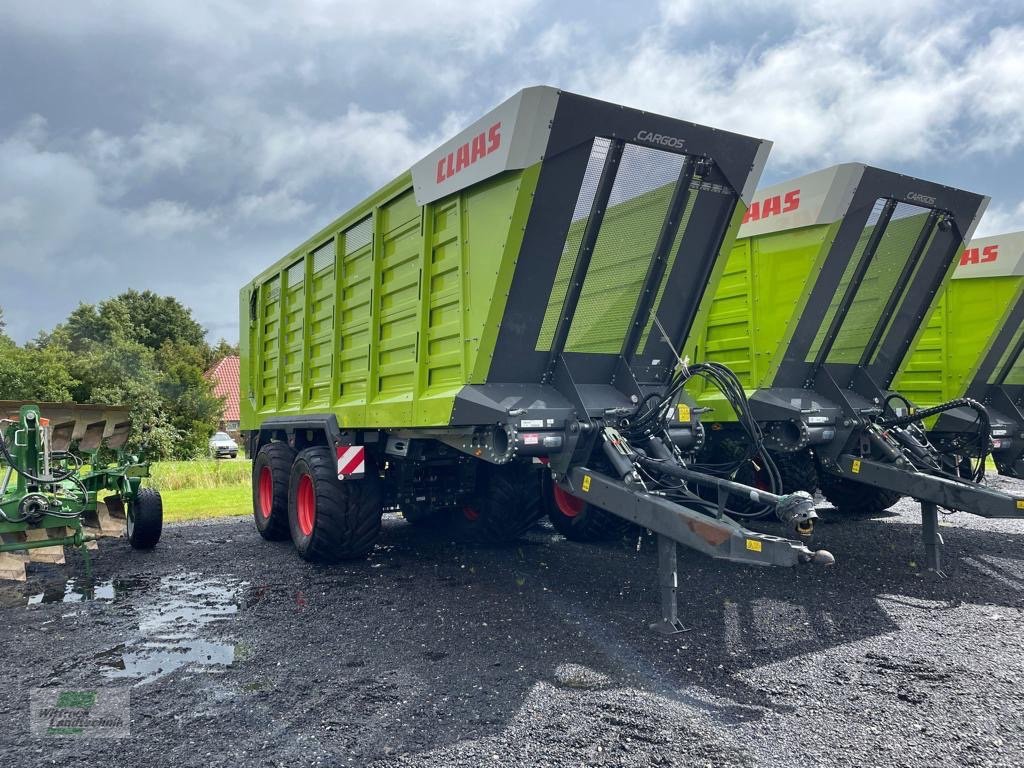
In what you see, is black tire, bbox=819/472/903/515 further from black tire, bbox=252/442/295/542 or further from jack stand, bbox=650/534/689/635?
black tire, bbox=252/442/295/542

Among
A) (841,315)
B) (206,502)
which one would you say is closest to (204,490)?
(206,502)

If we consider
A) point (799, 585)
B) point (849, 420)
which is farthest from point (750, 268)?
point (799, 585)

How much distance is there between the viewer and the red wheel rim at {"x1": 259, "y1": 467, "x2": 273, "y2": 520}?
7.45 metres

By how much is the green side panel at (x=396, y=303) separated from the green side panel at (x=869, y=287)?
10.8 feet

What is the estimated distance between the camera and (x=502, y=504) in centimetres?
674

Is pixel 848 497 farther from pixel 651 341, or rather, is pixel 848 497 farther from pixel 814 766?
pixel 814 766

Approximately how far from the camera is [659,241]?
4906 mm

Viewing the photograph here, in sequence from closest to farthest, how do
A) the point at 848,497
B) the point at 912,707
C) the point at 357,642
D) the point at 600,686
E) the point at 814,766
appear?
1. the point at 814,766
2. the point at 912,707
3. the point at 600,686
4. the point at 357,642
5. the point at 848,497

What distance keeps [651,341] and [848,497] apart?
15.1ft

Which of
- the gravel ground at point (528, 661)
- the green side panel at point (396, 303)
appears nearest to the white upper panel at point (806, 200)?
the green side panel at point (396, 303)

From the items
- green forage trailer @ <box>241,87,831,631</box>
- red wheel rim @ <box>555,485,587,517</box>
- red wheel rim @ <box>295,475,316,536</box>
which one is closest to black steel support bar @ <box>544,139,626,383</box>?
green forage trailer @ <box>241,87,831,631</box>

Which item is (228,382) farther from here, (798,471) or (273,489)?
(798,471)

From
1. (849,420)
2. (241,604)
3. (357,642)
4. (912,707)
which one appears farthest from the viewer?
(849,420)

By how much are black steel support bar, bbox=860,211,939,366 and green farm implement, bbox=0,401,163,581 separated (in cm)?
676
